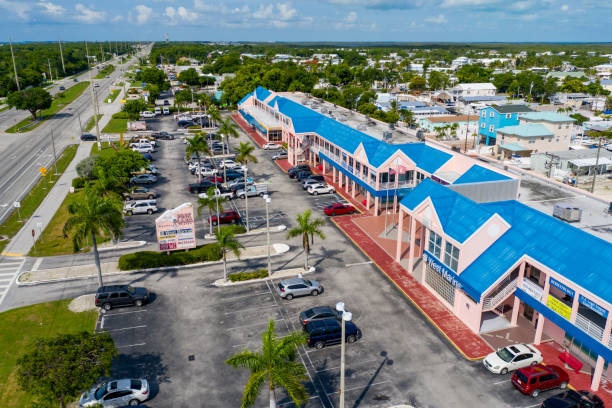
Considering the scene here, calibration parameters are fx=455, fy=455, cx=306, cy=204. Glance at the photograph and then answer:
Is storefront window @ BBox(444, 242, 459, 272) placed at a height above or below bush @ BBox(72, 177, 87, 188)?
above

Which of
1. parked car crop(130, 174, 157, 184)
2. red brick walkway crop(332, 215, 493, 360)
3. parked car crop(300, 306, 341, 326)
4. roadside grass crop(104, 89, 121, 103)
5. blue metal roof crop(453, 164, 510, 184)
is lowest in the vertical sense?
red brick walkway crop(332, 215, 493, 360)

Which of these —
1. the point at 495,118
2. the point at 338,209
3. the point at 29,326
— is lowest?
the point at 29,326

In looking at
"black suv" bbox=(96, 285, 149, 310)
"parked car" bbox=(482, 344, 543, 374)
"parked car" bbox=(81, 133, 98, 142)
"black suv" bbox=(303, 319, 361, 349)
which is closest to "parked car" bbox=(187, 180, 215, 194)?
"black suv" bbox=(96, 285, 149, 310)

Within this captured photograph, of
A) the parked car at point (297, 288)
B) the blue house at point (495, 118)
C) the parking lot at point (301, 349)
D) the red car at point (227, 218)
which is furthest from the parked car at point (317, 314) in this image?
the blue house at point (495, 118)

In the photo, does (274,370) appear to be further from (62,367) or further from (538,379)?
(538,379)

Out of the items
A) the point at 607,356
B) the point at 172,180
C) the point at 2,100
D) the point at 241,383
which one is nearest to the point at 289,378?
the point at 241,383

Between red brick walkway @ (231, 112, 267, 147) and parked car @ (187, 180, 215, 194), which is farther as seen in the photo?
red brick walkway @ (231, 112, 267, 147)

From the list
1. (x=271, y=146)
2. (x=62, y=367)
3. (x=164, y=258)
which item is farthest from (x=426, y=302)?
(x=271, y=146)

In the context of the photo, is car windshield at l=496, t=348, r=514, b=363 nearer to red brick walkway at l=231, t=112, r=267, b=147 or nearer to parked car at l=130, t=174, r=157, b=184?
parked car at l=130, t=174, r=157, b=184
